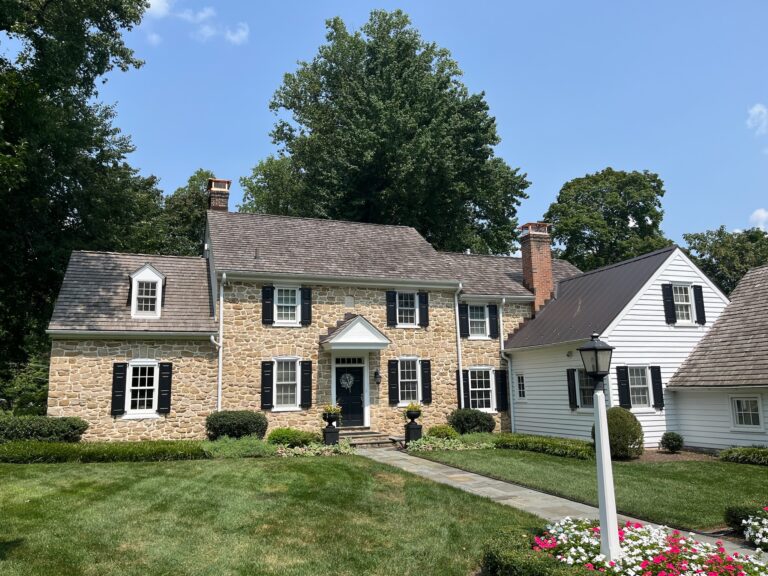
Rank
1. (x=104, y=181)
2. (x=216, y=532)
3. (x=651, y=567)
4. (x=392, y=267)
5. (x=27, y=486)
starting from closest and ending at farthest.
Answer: (x=651, y=567) → (x=216, y=532) → (x=27, y=486) → (x=392, y=267) → (x=104, y=181)

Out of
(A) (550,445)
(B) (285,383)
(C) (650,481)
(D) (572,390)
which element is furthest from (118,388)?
(C) (650,481)

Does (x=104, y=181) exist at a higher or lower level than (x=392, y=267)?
higher

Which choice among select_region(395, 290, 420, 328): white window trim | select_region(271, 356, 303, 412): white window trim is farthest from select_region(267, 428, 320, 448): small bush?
select_region(395, 290, 420, 328): white window trim

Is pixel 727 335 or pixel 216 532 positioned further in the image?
pixel 727 335

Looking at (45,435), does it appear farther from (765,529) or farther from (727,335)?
(727,335)

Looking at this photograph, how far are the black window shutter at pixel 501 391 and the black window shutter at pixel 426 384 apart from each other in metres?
2.86

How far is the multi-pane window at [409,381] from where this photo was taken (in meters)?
20.4

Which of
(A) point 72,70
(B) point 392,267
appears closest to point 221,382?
(B) point 392,267

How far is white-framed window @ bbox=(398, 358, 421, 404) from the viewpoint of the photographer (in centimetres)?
2042

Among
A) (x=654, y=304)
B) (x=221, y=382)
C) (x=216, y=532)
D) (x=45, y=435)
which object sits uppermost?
(x=654, y=304)

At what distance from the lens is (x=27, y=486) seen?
10312 mm

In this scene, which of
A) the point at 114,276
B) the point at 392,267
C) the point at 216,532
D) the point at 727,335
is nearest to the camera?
the point at 216,532

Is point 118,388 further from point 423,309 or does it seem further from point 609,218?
point 609,218

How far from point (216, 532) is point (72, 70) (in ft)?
58.3
